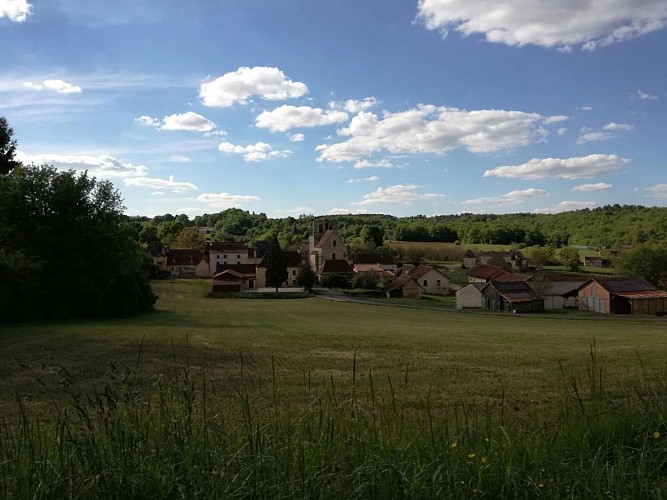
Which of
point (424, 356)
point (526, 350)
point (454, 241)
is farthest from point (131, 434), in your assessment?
point (454, 241)

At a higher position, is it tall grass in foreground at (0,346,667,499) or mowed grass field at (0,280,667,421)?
tall grass in foreground at (0,346,667,499)

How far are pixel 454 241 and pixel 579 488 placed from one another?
177m

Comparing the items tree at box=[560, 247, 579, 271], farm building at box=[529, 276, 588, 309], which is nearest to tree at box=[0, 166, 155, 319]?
farm building at box=[529, 276, 588, 309]

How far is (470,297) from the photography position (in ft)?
225

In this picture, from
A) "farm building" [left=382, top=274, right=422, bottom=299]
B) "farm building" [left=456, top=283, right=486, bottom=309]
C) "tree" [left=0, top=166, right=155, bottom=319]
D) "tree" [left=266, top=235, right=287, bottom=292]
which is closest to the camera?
"tree" [left=0, top=166, right=155, bottom=319]

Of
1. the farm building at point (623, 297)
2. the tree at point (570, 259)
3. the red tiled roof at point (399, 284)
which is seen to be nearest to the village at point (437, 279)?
the farm building at point (623, 297)

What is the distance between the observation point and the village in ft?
211

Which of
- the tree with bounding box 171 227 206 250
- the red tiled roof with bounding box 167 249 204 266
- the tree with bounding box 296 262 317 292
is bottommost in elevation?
the tree with bounding box 296 262 317 292

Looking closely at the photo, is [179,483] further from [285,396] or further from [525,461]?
[285,396]

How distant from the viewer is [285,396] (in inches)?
398

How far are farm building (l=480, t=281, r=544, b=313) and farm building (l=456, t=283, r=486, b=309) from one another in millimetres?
623

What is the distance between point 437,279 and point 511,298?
25.3 m

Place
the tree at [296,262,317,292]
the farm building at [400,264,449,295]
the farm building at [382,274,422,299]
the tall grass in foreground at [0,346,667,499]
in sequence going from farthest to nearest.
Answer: the farm building at [400,264,449,295] → the tree at [296,262,317,292] → the farm building at [382,274,422,299] → the tall grass in foreground at [0,346,667,499]

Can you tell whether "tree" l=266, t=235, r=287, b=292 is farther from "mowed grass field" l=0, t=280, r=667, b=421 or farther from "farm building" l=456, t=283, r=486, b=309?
"mowed grass field" l=0, t=280, r=667, b=421
